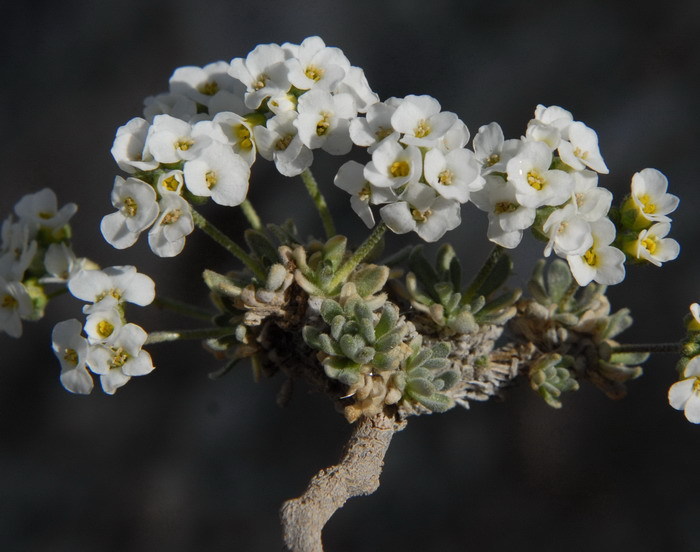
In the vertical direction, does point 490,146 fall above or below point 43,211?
above

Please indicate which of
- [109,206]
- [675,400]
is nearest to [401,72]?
[109,206]

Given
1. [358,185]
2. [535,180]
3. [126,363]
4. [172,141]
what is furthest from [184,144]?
[535,180]

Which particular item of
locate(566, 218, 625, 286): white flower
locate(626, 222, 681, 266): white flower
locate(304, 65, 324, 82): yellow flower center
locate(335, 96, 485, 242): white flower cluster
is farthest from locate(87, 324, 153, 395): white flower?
locate(626, 222, 681, 266): white flower

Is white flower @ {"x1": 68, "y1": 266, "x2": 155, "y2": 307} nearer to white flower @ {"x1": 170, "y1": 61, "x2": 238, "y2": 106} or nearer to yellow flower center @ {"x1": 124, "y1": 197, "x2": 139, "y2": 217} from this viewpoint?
A: yellow flower center @ {"x1": 124, "y1": 197, "x2": 139, "y2": 217}

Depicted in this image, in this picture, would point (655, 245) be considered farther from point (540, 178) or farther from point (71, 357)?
point (71, 357)

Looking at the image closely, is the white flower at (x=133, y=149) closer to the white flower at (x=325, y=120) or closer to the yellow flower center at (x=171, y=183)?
the yellow flower center at (x=171, y=183)

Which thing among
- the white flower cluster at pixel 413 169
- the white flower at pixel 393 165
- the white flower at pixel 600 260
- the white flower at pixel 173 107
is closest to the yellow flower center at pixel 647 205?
the white flower at pixel 600 260

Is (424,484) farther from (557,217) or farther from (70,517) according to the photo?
(557,217)
